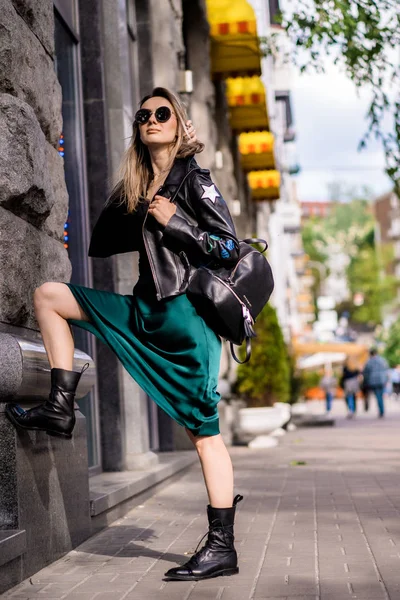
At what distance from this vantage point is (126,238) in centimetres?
503

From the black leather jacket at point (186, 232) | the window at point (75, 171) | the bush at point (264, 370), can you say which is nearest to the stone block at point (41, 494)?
the black leather jacket at point (186, 232)

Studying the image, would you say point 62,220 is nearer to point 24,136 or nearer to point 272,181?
point 24,136

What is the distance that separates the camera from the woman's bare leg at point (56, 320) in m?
4.70

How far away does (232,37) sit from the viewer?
15781 millimetres

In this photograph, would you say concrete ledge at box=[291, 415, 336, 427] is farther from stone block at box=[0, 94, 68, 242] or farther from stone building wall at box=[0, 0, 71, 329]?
stone block at box=[0, 94, 68, 242]

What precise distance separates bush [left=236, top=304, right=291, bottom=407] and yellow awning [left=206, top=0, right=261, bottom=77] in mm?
3746

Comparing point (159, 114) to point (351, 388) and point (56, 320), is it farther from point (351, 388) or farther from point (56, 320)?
point (351, 388)

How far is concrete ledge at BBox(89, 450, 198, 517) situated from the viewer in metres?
6.41

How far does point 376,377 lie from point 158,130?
23.8 m

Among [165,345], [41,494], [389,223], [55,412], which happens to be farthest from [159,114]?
[389,223]

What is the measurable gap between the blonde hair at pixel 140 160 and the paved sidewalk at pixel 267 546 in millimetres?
1720

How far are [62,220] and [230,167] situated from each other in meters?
13.8

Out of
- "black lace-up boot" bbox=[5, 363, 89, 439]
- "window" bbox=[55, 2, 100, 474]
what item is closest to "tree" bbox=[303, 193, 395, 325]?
"window" bbox=[55, 2, 100, 474]

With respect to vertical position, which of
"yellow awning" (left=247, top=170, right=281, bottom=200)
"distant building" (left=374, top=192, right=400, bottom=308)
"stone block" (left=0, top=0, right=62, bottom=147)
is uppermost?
"distant building" (left=374, top=192, right=400, bottom=308)
